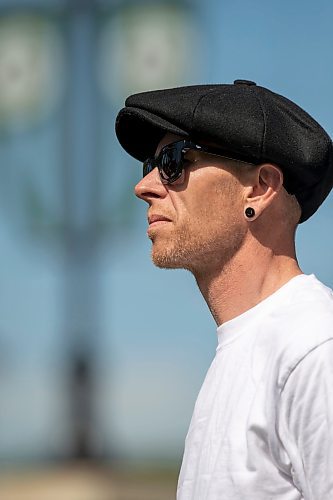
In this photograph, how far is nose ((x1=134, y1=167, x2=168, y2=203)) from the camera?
3189 mm

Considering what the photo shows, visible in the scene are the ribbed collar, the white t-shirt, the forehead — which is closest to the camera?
the white t-shirt

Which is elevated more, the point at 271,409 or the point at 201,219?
the point at 201,219

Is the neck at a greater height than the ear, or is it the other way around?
the ear

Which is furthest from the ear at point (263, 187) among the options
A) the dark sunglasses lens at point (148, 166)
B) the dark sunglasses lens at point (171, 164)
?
the dark sunglasses lens at point (148, 166)

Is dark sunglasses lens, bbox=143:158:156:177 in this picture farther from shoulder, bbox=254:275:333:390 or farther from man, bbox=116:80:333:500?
shoulder, bbox=254:275:333:390

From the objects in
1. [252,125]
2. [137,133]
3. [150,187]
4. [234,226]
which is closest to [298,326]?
[234,226]

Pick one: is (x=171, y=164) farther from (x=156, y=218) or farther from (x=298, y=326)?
(x=298, y=326)

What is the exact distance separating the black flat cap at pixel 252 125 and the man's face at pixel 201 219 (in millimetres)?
73

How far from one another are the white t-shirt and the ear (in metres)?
0.22

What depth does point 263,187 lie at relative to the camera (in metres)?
3.06

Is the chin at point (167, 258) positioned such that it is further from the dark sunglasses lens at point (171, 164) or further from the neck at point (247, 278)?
the dark sunglasses lens at point (171, 164)

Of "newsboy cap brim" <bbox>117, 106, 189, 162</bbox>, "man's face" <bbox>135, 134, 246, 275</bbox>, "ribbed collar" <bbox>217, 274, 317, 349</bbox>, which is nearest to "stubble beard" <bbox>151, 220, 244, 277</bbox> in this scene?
"man's face" <bbox>135, 134, 246, 275</bbox>

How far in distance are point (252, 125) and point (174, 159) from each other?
24 cm

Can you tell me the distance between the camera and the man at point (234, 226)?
2.81 meters
